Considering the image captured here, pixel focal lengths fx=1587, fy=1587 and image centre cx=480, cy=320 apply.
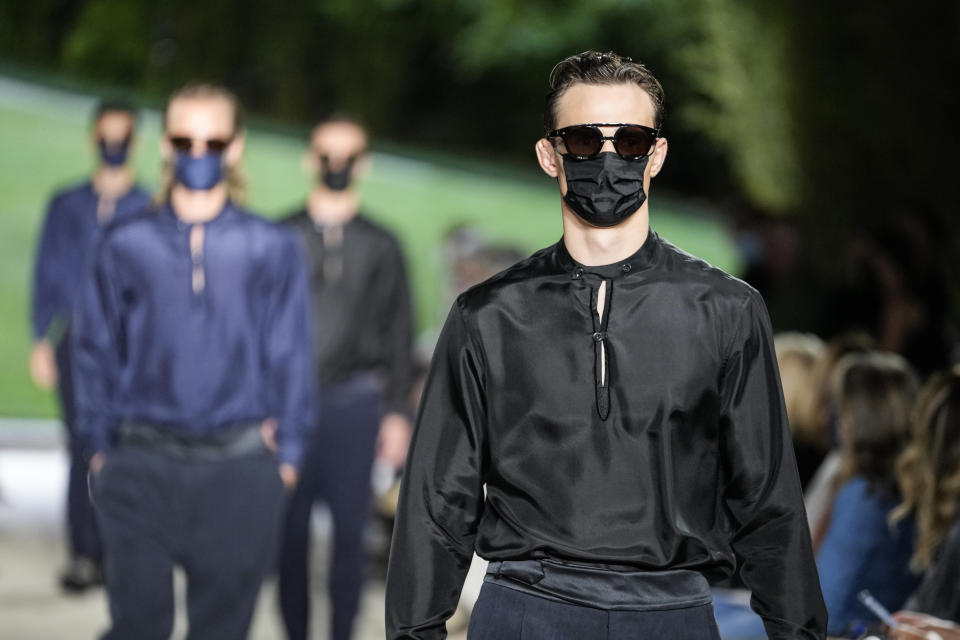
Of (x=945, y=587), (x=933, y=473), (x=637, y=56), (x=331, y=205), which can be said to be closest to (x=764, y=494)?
(x=945, y=587)

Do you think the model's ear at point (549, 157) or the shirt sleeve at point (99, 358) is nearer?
the model's ear at point (549, 157)

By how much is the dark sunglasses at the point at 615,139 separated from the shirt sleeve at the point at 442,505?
35 cm

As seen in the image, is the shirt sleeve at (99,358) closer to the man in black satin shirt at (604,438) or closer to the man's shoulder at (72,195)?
the man in black satin shirt at (604,438)

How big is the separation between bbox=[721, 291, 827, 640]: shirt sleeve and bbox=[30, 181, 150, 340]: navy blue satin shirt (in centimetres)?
472

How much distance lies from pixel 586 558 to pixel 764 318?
0.51 meters

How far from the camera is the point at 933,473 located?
4172 millimetres

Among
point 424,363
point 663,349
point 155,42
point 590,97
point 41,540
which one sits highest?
point 155,42

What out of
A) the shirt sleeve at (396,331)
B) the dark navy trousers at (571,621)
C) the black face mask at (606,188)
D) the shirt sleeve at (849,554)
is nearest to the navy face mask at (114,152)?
the shirt sleeve at (396,331)

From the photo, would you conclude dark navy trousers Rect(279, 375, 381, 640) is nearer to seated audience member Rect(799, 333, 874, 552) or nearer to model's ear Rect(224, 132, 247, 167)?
model's ear Rect(224, 132, 247, 167)

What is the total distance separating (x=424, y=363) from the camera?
7953 millimetres

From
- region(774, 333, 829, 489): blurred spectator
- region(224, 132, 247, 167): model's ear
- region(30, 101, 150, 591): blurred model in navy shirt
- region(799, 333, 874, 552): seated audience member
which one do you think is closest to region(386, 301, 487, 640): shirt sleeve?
region(224, 132, 247, 167): model's ear

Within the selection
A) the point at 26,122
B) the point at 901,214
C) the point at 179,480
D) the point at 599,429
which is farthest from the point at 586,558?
the point at 26,122

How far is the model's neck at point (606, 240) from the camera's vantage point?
2.75m

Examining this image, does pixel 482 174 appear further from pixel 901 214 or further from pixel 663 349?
pixel 663 349
